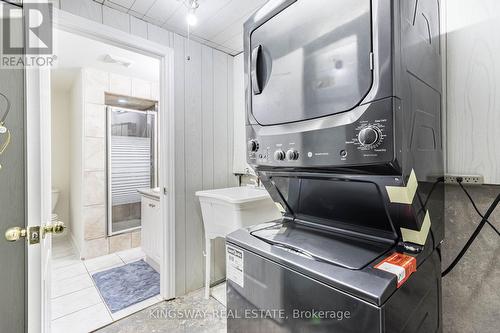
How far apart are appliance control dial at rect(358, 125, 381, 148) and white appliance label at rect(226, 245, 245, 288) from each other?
1.96ft

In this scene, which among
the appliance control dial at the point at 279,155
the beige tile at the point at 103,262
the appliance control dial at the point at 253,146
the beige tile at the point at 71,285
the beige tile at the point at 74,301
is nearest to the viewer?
the appliance control dial at the point at 279,155

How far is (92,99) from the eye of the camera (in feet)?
10.1

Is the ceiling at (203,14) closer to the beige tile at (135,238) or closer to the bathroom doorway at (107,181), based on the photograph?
the bathroom doorway at (107,181)

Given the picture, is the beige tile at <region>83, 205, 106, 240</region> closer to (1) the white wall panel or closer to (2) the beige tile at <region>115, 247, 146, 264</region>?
(2) the beige tile at <region>115, 247, 146, 264</region>

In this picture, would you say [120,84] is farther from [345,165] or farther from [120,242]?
[345,165]

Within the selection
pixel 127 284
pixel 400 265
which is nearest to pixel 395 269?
pixel 400 265

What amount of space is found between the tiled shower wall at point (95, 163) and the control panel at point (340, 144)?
2.94m

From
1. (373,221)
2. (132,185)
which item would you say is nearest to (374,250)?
(373,221)

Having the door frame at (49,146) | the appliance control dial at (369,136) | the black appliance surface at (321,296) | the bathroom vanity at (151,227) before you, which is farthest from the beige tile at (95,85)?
the appliance control dial at (369,136)

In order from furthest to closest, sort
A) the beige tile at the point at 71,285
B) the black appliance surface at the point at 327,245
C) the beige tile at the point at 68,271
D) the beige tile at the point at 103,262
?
the beige tile at the point at 103,262 → the beige tile at the point at 68,271 → the beige tile at the point at 71,285 → the black appliance surface at the point at 327,245

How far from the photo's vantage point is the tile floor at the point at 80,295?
5.98ft

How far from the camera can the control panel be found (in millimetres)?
652

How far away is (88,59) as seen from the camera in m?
2.70

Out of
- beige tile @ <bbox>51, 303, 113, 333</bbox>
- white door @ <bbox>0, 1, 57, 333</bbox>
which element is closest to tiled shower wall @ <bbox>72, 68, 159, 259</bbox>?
beige tile @ <bbox>51, 303, 113, 333</bbox>
